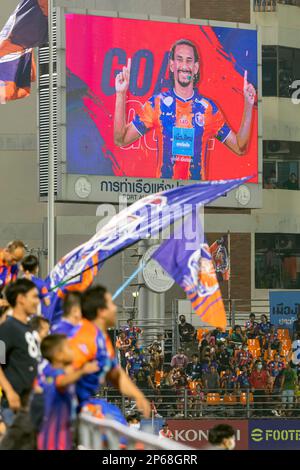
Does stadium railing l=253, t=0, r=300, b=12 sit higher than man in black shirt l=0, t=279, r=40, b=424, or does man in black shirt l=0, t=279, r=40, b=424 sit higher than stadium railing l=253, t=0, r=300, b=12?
stadium railing l=253, t=0, r=300, b=12

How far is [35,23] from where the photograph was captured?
3141 cm

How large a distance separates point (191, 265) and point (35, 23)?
18.2m

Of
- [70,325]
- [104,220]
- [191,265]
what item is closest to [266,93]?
[104,220]

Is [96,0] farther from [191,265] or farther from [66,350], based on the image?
[66,350]

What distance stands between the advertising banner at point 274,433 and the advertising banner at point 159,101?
9.18 metres

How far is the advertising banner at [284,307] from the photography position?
36875 mm

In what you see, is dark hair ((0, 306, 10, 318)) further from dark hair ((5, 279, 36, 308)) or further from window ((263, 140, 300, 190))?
window ((263, 140, 300, 190))

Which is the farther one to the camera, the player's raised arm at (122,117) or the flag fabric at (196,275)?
the player's raised arm at (122,117)

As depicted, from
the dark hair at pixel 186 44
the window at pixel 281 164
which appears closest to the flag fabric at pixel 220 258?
the dark hair at pixel 186 44

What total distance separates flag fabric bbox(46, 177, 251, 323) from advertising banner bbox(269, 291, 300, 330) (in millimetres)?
22247

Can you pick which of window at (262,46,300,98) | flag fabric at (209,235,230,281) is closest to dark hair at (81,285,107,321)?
flag fabric at (209,235,230,281)

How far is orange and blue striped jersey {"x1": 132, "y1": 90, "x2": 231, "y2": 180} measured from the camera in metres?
36.9

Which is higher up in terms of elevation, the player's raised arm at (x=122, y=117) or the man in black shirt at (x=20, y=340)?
the player's raised arm at (x=122, y=117)

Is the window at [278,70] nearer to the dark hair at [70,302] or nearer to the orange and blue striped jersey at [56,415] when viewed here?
the dark hair at [70,302]
